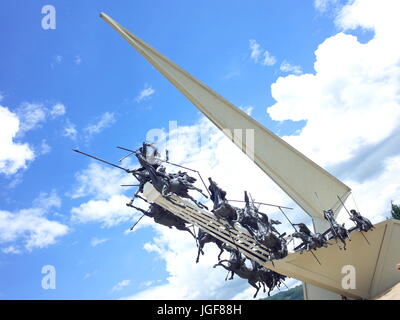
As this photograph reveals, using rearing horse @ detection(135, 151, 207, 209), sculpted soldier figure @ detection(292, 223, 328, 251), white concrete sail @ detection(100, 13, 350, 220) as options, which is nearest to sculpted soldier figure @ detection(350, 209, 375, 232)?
sculpted soldier figure @ detection(292, 223, 328, 251)

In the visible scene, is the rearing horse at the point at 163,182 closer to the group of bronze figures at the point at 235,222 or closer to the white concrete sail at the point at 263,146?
the group of bronze figures at the point at 235,222

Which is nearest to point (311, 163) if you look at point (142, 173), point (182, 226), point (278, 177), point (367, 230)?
point (278, 177)

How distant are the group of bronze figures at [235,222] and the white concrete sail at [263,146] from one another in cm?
229

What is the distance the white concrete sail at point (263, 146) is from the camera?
17.3 meters

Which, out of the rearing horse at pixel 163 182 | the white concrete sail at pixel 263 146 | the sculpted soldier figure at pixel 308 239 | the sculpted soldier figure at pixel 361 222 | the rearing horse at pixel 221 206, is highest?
the white concrete sail at pixel 263 146

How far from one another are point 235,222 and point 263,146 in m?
4.76

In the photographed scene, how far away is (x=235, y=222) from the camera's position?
14.4m

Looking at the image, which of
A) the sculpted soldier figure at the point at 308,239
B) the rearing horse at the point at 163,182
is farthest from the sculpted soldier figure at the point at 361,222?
the rearing horse at the point at 163,182

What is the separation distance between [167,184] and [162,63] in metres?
6.21

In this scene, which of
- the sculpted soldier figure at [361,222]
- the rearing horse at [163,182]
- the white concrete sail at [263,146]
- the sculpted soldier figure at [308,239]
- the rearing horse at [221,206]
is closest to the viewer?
the rearing horse at [163,182]

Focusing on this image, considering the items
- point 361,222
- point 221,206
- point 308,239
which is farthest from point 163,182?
point 361,222

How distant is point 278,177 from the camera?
17859 millimetres

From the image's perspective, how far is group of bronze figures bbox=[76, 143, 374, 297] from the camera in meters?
13.5
